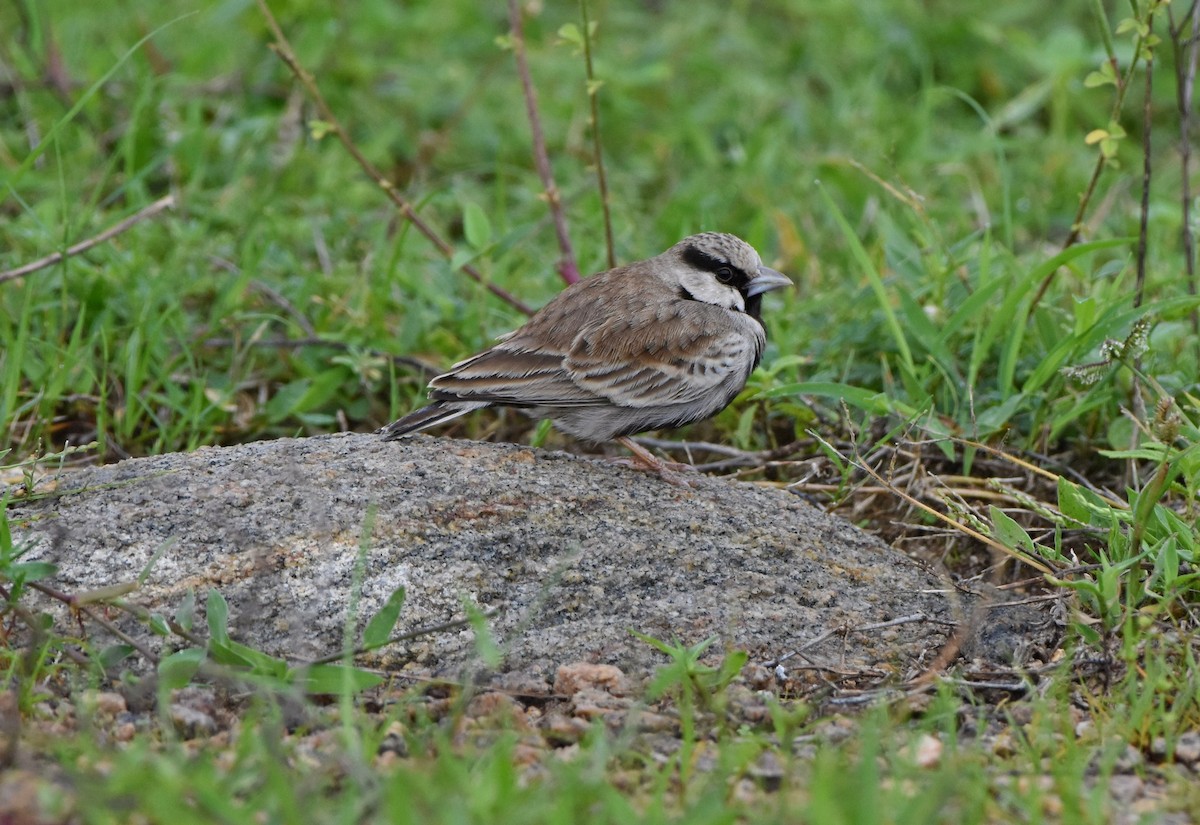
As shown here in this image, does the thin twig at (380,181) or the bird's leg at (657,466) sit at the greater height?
the thin twig at (380,181)

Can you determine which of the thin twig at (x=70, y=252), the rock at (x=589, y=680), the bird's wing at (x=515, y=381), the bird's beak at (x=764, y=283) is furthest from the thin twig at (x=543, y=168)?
the rock at (x=589, y=680)

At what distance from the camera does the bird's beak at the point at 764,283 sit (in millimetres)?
5305

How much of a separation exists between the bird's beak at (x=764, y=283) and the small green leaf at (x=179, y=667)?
109 inches

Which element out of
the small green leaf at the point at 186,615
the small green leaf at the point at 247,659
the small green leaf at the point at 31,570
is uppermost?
the small green leaf at the point at 31,570

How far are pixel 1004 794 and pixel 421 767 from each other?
48.6 inches

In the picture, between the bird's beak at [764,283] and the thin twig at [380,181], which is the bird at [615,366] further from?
the thin twig at [380,181]

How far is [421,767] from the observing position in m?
2.89

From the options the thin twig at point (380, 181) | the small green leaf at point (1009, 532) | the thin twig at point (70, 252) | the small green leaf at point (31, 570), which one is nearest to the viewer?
the small green leaf at point (31, 570)

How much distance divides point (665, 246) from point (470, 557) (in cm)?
324

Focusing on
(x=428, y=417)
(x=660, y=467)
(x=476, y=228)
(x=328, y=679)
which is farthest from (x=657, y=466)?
(x=328, y=679)

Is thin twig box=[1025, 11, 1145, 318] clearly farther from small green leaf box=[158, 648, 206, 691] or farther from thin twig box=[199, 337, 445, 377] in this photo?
small green leaf box=[158, 648, 206, 691]

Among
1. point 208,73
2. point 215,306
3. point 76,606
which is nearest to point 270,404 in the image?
point 215,306

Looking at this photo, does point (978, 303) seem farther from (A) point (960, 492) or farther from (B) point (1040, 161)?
(B) point (1040, 161)

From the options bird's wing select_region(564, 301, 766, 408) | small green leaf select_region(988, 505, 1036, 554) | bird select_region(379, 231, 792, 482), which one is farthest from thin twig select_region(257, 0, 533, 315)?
small green leaf select_region(988, 505, 1036, 554)
